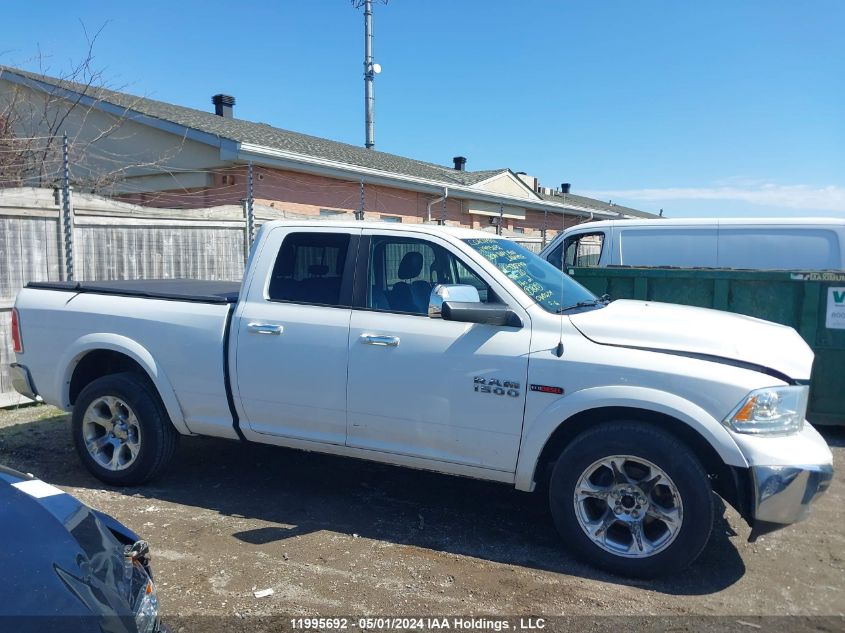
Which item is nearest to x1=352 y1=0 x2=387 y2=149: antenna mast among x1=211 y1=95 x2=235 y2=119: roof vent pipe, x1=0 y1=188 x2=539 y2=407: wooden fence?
x1=211 y1=95 x2=235 y2=119: roof vent pipe

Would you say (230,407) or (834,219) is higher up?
(834,219)

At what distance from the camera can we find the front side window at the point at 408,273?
447 centimetres

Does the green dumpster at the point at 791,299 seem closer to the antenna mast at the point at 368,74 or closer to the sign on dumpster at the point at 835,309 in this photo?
the sign on dumpster at the point at 835,309

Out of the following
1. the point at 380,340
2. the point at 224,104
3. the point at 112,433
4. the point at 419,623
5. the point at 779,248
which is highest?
the point at 224,104

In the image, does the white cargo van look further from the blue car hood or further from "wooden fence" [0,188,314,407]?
the blue car hood

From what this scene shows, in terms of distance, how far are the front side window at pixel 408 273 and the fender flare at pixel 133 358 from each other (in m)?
1.68

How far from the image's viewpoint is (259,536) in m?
4.37

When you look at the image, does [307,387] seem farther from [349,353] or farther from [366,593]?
[366,593]

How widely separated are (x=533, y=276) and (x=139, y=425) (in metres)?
3.08

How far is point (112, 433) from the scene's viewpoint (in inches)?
205

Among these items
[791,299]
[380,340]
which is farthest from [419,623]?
[791,299]

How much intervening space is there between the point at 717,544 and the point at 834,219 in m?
5.53

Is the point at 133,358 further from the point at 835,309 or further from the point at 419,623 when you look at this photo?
the point at 835,309

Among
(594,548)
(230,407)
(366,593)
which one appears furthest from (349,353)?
(594,548)
